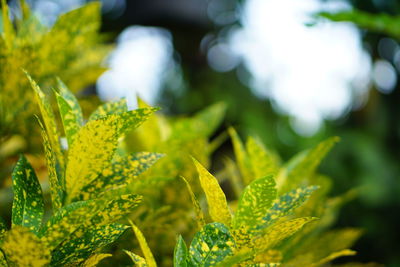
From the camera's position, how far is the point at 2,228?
0.47 m

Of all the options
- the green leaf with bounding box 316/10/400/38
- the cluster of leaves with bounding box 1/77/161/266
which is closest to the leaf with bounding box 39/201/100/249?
the cluster of leaves with bounding box 1/77/161/266

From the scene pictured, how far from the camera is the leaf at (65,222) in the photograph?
1.49ft

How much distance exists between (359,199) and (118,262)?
1955mm

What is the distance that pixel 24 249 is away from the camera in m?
0.41

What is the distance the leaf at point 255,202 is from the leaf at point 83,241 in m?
0.16

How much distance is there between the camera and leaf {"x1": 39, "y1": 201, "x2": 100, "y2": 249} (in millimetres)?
453

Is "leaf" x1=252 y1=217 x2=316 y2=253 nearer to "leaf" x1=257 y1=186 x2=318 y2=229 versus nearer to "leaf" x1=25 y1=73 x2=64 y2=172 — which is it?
"leaf" x1=257 y1=186 x2=318 y2=229

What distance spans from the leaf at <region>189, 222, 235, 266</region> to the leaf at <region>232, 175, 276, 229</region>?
48 millimetres

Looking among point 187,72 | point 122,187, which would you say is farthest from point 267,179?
point 187,72

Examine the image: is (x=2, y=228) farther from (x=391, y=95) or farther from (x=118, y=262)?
(x=391, y=95)

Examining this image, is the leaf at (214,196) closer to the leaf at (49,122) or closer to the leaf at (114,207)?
the leaf at (114,207)

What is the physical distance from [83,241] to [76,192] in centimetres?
9

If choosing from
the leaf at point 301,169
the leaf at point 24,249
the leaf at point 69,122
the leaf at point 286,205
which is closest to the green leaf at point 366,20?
the leaf at point 301,169

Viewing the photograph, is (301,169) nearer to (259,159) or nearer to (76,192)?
(259,159)
